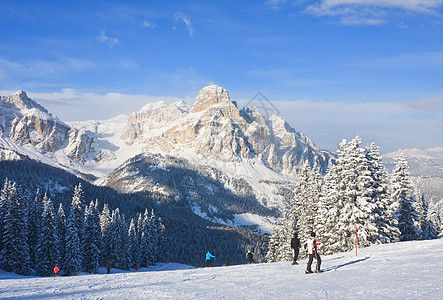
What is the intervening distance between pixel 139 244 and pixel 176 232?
3564 inches

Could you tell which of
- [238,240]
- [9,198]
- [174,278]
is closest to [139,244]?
[9,198]

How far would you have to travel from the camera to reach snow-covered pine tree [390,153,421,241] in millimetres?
39500

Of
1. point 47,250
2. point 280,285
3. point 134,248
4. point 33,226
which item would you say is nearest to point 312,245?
point 280,285

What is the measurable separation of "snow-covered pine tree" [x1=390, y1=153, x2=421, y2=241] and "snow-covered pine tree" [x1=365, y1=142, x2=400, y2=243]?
11.9 feet

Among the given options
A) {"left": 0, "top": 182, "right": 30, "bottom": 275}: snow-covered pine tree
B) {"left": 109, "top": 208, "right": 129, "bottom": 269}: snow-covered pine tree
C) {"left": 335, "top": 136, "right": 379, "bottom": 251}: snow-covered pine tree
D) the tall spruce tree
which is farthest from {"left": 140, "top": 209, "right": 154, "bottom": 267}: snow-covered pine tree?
{"left": 335, "top": 136, "right": 379, "bottom": 251}: snow-covered pine tree

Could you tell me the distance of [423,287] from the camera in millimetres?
12664

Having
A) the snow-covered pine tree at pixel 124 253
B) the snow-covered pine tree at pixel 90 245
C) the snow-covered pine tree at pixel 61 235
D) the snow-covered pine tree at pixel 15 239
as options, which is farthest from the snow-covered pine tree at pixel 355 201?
the snow-covered pine tree at pixel 124 253

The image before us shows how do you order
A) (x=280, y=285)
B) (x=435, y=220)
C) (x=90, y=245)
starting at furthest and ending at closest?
1. (x=435, y=220)
2. (x=90, y=245)
3. (x=280, y=285)

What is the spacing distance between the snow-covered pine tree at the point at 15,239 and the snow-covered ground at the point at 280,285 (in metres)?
33.2

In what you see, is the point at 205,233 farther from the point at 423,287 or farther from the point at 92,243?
the point at 423,287

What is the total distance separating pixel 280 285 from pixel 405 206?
29.9 meters

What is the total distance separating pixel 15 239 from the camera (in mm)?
45062

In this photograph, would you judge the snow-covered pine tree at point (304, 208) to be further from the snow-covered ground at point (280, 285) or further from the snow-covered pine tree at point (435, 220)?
the snow-covered ground at point (280, 285)

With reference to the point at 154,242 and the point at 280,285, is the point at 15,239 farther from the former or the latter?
the point at 280,285
